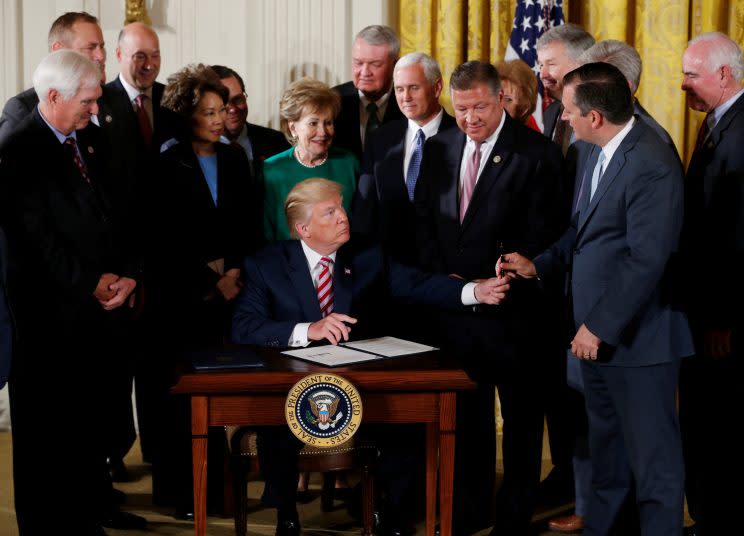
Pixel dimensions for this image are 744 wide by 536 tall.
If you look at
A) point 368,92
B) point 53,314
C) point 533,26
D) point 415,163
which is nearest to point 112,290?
point 53,314

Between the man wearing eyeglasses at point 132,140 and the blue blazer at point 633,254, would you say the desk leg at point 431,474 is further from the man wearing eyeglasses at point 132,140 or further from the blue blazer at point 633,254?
the man wearing eyeglasses at point 132,140

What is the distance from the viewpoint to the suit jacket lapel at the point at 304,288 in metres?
4.02

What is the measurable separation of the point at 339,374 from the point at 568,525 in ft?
4.93

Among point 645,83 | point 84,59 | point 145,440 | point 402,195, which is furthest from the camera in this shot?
point 645,83

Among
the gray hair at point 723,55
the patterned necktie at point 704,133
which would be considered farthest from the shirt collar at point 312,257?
the gray hair at point 723,55

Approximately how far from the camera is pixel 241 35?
6.07 metres

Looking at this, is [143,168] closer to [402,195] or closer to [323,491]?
[402,195]

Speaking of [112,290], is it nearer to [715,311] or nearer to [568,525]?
[568,525]

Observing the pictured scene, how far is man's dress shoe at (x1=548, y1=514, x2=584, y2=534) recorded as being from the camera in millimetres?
4406

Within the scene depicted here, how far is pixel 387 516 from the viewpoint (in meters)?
4.27

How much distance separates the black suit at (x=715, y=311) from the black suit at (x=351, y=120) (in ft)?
5.10

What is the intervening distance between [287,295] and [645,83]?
2836mm

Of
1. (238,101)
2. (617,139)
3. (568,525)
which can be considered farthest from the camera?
(238,101)

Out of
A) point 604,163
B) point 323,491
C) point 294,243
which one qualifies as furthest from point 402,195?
point 323,491
